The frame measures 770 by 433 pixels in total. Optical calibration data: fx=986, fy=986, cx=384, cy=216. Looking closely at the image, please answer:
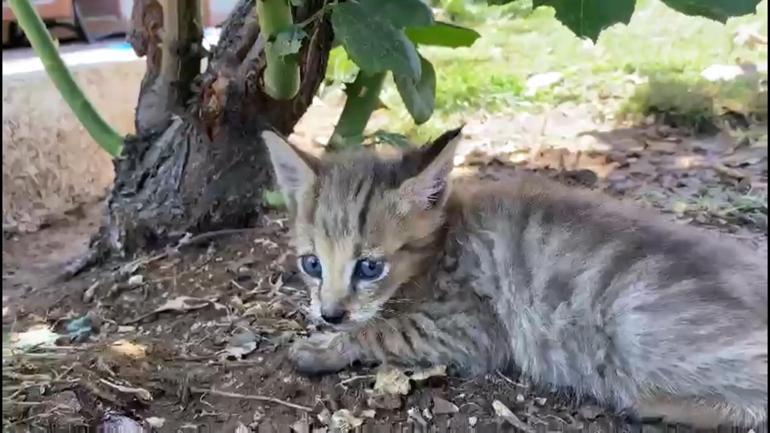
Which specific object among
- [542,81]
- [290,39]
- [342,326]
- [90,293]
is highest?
[290,39]

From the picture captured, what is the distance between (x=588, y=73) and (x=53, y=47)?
3.36 ft

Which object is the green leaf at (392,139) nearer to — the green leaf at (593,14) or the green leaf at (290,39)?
the green leaf at (290,39)

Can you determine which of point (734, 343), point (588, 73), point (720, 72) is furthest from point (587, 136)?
point (734, 343)

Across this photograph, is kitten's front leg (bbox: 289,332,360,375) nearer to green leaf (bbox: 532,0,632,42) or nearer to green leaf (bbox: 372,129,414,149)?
green leaf (bbox: 372,129,414,149)

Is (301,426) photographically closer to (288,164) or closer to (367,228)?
(367,228)

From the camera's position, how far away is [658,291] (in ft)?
3.85

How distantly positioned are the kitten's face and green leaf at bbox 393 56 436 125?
0.68 ft

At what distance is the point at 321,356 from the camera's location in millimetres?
1338

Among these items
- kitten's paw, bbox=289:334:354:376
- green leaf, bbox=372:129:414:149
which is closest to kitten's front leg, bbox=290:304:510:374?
kitten's paw, bbox=289:334:354:376

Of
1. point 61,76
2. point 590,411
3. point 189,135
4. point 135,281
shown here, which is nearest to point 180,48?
point 189,135

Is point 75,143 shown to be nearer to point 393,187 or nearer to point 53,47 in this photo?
point 53,47

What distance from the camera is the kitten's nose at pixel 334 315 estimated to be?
4.27 feet

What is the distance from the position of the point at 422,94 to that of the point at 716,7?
632 millimetres

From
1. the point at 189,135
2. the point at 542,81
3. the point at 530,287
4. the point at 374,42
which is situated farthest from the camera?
the point at 542,81
